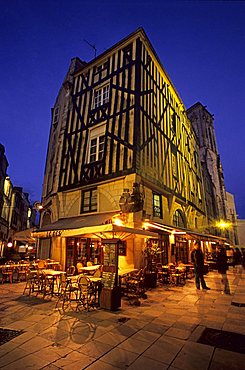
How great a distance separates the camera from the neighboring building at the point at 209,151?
31609mm

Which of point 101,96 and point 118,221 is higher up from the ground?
point 101,96

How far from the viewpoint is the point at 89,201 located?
11539mm

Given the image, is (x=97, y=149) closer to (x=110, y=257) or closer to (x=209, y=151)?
(x=110, y=257)

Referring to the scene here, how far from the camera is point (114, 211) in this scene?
10039 millimetres

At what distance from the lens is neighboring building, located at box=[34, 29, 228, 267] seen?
987 cm

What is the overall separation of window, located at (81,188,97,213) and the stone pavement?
5912 mm

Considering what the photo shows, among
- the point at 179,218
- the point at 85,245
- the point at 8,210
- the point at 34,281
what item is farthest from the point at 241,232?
the point at 34,281

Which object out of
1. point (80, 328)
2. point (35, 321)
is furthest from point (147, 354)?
point (35, 321)

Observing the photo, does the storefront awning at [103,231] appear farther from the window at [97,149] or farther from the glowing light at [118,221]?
the window at [97,149]

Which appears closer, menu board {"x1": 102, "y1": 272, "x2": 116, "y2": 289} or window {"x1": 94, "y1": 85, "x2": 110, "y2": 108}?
menu board {"x1": 102, "y1": 272, "x2": 116, "y2": 289}

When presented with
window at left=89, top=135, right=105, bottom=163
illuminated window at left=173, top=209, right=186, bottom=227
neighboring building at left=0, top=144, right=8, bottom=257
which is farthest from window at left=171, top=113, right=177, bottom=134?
neighboring building at left=0, top=144, right=8, bottom=257

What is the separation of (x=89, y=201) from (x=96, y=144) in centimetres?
A: 341

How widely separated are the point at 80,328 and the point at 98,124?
10.6 meters

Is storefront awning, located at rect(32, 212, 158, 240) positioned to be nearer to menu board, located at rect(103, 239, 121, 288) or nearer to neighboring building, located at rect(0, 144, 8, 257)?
menu board, located at rect(103, 239, 121, 288)
